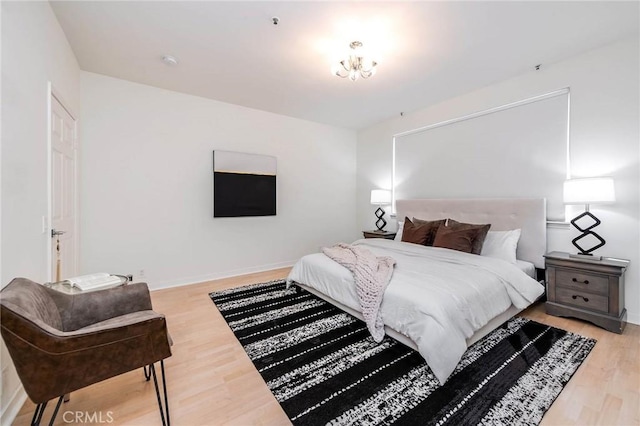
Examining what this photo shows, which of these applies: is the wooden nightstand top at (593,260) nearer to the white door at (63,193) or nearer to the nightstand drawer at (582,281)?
the nightstand drawer at (582,281)

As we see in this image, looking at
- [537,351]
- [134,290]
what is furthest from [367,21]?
[537,351]

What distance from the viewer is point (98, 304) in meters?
1.70

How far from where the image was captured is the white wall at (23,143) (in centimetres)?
146

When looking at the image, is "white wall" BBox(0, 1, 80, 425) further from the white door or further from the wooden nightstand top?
the wooden nightstand top

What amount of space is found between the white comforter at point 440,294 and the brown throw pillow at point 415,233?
49cm

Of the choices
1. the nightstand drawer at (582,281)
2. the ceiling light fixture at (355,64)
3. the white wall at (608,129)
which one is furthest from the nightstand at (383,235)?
the ceiling light fixture at (355,64)

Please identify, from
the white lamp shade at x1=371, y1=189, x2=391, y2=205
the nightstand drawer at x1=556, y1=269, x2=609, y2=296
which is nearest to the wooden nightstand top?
the nightstand drawer at x1=556, y1=269, x2=609, y2=296

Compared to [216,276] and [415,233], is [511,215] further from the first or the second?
[216,276]

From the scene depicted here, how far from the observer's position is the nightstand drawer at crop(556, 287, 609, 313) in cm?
239

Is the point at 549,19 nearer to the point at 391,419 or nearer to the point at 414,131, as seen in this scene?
the point at 414,131

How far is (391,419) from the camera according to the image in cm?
145

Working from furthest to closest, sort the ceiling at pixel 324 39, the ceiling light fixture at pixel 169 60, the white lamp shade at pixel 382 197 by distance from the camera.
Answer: the white lamp shade at pixel 382 197
the ceiling light fixture at pixel 169 60
the ceiling at pixel 324 39

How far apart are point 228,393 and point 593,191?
3440 mm

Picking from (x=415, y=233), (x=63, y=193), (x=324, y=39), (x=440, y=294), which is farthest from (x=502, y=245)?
(x=63, y=193)
